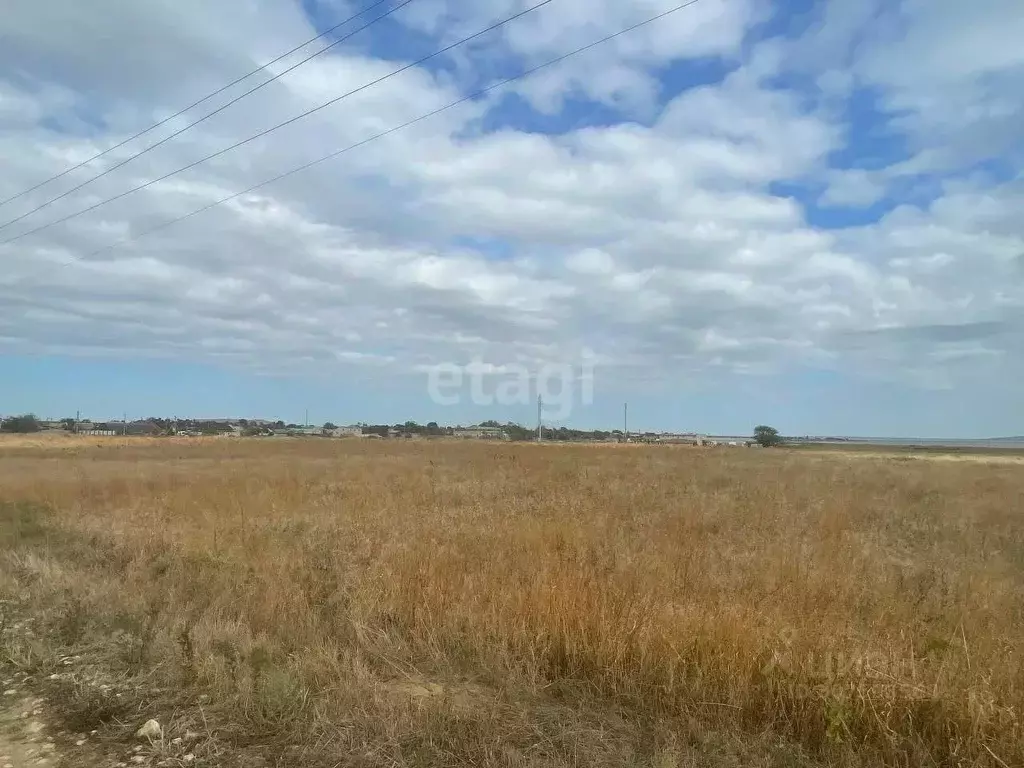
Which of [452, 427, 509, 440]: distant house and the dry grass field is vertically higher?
[452, 427, 509, 440]: distant house

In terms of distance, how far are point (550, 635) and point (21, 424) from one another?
5948 inches

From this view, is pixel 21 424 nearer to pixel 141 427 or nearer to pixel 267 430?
pixel 141 427

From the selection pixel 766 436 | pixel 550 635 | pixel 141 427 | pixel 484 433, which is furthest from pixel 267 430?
pixel 550 635

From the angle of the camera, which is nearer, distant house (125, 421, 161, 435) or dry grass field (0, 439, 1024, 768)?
dry grass field (0, 439, 1024, 768)

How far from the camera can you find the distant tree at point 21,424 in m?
123

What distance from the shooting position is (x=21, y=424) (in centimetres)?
12475

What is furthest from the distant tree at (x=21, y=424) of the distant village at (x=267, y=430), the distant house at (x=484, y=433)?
the distant house at (x=484, y=433)

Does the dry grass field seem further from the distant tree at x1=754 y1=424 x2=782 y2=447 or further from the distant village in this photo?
the distant tree at x1=754 y1=424 x2=782 y2=447

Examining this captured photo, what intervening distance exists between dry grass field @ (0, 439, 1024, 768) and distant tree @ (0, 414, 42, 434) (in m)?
138

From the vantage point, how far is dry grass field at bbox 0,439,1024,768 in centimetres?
396

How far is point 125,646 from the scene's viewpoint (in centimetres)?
575

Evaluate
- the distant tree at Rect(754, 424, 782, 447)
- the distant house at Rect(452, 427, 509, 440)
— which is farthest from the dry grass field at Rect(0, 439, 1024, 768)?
the distant tree at Rect(754, 424, 782, 447)

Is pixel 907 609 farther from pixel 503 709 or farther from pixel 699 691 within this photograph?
pixel 503 709

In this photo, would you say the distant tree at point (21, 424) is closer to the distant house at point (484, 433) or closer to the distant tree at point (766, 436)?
the distant house at point (484, 433)
